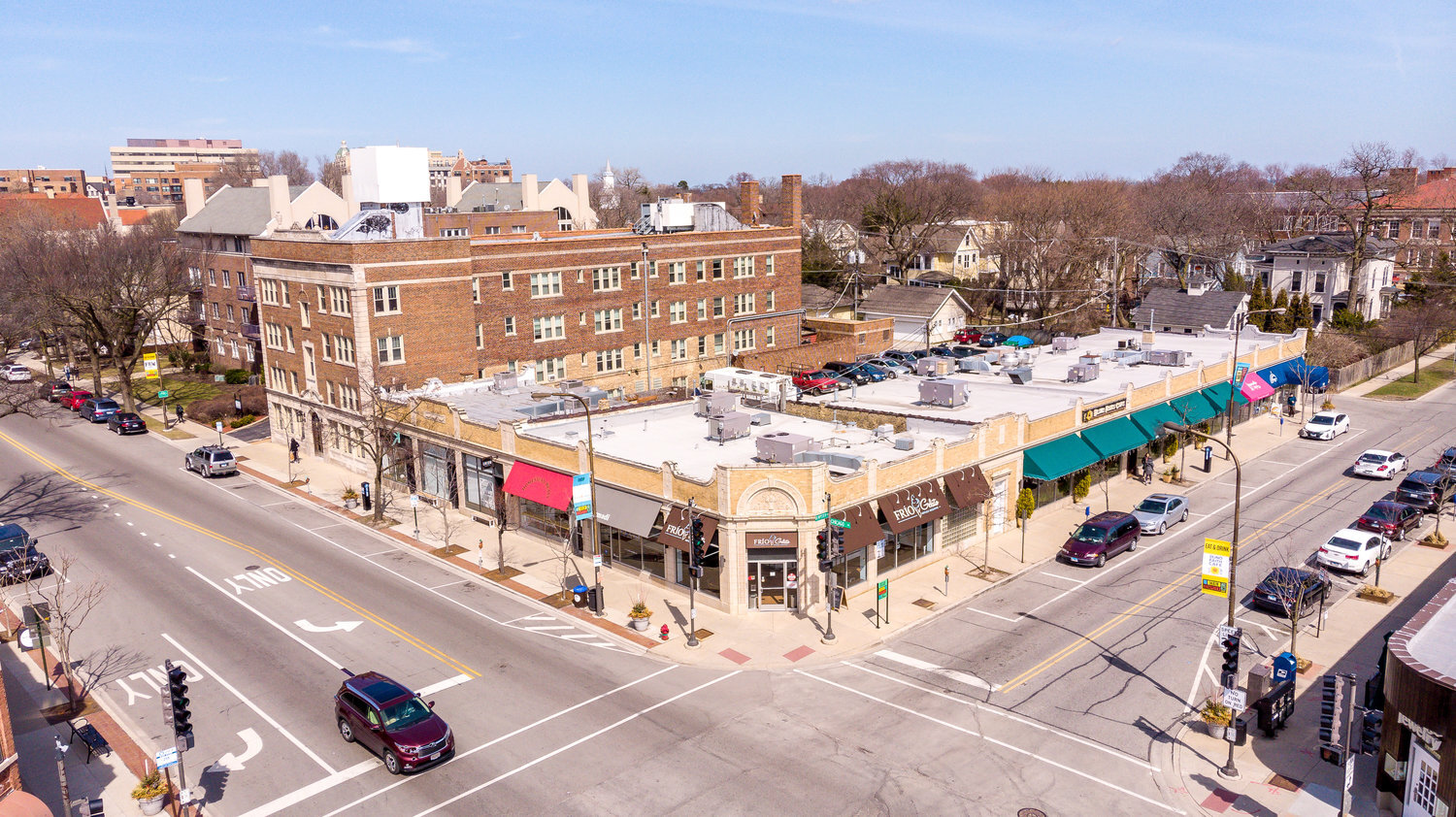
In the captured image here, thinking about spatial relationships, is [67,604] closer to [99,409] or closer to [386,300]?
[386,300]

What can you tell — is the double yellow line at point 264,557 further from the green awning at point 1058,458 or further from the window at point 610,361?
the window at point 610,361

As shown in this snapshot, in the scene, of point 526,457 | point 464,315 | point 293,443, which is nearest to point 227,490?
point 293,443

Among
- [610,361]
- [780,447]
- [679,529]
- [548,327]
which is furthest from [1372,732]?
[610,361]

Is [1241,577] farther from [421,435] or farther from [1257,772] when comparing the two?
[421,435]

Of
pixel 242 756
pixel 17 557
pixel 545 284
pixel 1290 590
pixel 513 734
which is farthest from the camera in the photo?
pixel 545 284

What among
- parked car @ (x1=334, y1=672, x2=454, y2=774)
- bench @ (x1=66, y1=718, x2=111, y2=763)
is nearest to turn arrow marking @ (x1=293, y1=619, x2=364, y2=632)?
parked car @ (x1=334, y1=672, x2=454, y2=774)
